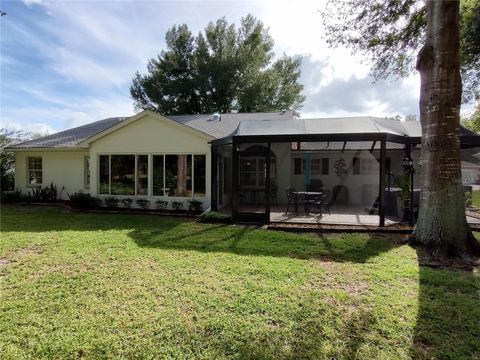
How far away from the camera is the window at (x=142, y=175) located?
42.2ft

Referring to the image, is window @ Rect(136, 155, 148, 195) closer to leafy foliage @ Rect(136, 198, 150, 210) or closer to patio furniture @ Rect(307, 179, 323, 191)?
leafy foliage @ Rect(136, 198, 150, 210)

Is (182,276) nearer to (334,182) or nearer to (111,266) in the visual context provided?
(111,266)

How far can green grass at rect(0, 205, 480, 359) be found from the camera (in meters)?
3.19

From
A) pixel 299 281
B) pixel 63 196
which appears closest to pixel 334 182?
pixel 299 281

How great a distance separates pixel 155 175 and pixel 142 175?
0.66 meters

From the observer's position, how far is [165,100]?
28.7 metres

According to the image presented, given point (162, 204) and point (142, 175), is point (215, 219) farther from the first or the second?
point (142, 175)

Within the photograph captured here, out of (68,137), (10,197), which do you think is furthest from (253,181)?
(10,197)

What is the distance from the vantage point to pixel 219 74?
27219 millimetres

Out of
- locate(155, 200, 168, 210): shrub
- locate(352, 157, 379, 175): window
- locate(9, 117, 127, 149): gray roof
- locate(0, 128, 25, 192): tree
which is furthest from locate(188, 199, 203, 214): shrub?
locate(0, 128, 25, 192): tree

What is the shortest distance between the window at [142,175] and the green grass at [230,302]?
18.7ft

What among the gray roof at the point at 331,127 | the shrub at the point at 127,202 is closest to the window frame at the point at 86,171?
the shrub at the point at 127,202

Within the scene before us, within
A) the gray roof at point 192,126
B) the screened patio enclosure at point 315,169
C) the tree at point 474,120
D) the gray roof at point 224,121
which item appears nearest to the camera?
the screened patio enclosure at point 315,169

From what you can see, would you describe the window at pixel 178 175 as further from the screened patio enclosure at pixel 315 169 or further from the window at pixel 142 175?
the screened patio enclosure at pixel 315 169
